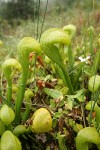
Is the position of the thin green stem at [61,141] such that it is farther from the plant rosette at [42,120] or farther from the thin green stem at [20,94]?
the thin green stem at [20,94]

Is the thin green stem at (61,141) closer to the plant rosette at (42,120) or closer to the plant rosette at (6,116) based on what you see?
the plant rosette at (42,120)

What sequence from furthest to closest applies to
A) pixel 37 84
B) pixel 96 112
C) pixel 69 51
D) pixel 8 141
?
pixel 69 51
pixel 37 84
pixel 96 112
pixel 8 141

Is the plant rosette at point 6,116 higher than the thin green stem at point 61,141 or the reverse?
higher

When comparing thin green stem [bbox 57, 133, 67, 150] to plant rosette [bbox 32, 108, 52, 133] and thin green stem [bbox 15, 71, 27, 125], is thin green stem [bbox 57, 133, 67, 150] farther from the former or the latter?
thin green stem [bbox 15, 71, 27, 125]

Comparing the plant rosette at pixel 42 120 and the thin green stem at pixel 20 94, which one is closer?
the plant rosette at pixel 42 120

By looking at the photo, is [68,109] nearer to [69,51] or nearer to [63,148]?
[63,148]

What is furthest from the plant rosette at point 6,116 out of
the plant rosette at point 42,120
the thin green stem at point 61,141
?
the thin green stem at point 61,141

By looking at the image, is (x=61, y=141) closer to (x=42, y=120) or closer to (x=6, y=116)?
(x=42, y=120)

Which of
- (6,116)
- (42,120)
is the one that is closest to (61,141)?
(42,120)

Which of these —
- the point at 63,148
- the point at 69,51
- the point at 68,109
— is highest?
the point at 69,51

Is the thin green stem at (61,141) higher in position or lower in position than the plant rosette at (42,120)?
lower

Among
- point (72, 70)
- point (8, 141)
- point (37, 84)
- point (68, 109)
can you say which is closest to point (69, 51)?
point (72, 70)
